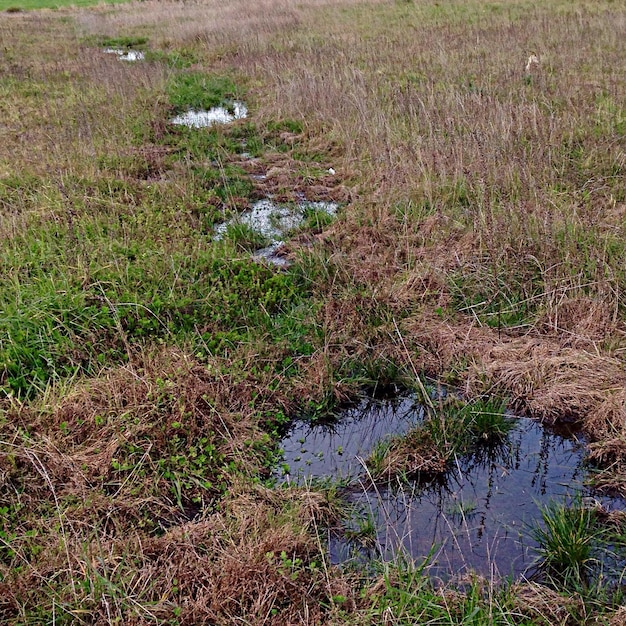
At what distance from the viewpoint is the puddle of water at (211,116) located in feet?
34.5

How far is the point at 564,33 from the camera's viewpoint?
12.9 metres

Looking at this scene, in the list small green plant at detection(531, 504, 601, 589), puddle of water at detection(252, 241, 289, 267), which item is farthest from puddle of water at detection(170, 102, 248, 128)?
small green plant at detection(531, 504, 601, 589)

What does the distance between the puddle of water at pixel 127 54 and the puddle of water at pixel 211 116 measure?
5.83 m

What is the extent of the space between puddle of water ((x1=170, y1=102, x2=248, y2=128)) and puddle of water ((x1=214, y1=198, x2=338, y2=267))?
361cm

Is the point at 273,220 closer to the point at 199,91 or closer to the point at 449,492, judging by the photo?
the point at 449,492

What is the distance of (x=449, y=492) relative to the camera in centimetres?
358

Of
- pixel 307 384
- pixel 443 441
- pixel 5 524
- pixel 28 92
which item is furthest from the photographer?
pixel 28 92

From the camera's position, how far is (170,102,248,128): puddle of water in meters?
10.5

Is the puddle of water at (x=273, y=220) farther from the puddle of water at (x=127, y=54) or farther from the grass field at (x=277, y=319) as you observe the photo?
the puddle of water at (x=127, y=54)

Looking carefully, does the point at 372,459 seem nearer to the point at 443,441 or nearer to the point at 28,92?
the point at 443,441

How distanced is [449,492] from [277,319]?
2.18m

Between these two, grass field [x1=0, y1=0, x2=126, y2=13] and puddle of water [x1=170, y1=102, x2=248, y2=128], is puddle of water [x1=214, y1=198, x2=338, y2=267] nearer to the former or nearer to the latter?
puddle of water [x1=170, y1=102, x2=248, y2=128]

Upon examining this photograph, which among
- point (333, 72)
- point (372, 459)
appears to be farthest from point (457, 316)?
point (333, 72)

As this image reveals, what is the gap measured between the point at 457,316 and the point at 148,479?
2787 mm
